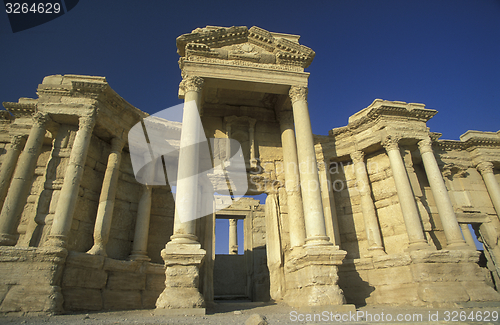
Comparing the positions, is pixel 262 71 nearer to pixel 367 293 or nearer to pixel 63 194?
pixel 63 194

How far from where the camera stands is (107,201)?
10.0 metres

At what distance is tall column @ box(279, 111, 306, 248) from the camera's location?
33.4 ft

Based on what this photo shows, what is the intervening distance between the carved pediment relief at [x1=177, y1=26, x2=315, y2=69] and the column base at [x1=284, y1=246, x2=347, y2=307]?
679 centimetres

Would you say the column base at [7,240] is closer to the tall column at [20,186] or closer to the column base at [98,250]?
the tall column at [20,186]

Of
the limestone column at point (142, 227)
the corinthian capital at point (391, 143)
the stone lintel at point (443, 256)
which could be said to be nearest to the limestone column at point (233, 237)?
the limestone column at point (142, 227)

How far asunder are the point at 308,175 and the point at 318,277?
3165 millimetres

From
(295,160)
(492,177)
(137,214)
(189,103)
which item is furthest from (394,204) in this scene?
(137,214)

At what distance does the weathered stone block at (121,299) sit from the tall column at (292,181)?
542 cm

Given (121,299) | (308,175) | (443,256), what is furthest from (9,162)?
(443,256)

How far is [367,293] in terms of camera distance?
10.1 m

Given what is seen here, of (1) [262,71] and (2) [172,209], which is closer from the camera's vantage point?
(1) [262,71]

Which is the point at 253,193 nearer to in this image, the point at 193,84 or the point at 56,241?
the point at 193,84

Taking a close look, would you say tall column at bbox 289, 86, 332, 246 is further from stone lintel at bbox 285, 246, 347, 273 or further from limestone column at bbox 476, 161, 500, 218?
limestone column at bbox 476, 161, 500, 218

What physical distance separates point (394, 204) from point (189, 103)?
339 inches
